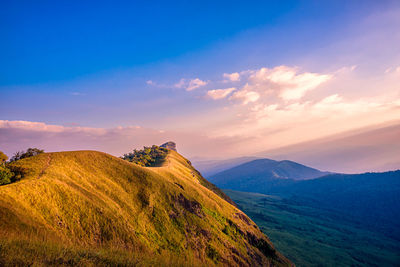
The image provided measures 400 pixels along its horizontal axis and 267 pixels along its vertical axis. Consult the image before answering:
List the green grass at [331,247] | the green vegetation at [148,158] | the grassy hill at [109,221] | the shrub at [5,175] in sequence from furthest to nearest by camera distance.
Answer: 1. the green grass at [331,247]
2. the green vegetation at [148,158]
3. the shrub at [5,175]
4. the grassy hill at [109,221]

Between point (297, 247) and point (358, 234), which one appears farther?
point (358, 234)

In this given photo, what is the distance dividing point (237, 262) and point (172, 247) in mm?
17584

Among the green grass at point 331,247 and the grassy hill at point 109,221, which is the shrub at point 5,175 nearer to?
the grassy hill at point 109,221

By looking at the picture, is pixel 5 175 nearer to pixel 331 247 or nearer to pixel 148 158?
pixel 148 158

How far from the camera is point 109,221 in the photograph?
2650 cm

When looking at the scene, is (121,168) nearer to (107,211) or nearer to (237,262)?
(107,211)

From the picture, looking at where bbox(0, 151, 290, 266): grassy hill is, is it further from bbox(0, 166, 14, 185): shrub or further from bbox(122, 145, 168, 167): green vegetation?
bbox(122, 145, 168, 167): green vegetation

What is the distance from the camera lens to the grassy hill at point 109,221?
869 cm

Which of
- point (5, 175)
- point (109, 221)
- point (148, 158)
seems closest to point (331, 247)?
point (148, 158)

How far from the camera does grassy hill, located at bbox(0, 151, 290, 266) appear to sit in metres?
8.69

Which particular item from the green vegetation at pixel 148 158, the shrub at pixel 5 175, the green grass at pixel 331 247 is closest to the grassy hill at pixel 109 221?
the shrub at pixel 5 175

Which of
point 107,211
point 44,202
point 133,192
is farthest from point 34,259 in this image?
point 133,192

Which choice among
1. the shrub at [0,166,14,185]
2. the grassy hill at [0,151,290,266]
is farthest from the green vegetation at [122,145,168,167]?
the shrub at [0,166,14,185]

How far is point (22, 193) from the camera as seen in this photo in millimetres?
21766
